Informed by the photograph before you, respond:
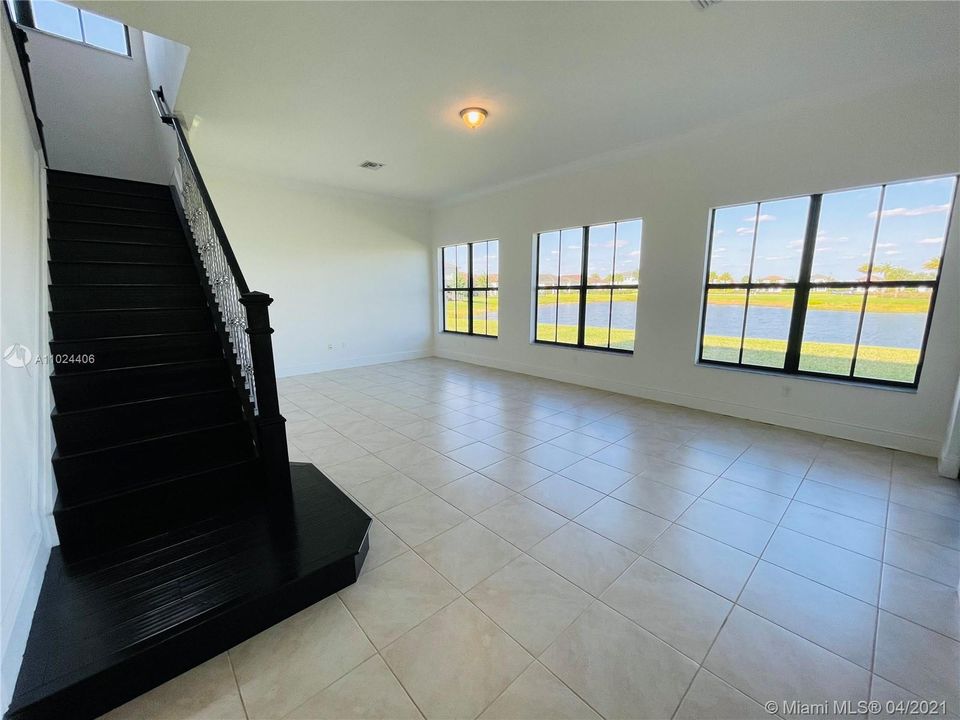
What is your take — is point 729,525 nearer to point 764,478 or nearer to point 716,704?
point 764,478

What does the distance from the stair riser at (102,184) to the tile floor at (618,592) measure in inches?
131

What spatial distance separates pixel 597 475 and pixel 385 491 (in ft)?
5.26

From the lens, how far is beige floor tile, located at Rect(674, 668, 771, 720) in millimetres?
1324

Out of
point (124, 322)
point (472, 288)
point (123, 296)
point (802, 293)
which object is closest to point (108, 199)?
point (123, 296)

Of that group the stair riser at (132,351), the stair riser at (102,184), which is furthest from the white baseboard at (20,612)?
the stair riser at (102,184)

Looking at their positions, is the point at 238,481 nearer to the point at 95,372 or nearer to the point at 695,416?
the point at 95,372

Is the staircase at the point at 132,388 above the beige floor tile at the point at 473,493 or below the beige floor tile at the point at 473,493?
above

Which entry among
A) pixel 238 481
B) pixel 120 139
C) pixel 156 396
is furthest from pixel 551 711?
pixel 120 139

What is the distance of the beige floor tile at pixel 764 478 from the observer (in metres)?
2.77

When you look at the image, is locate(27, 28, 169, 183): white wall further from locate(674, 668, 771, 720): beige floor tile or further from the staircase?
locate(674, 668, 771, 720): beige floor tile

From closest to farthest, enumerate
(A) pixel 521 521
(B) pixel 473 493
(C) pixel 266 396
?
(C) pixel 266 396 < (A) pixel 521 521 < (B) pixel 473 493

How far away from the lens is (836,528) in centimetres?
233

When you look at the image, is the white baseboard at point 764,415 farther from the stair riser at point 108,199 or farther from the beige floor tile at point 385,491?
the stair riser at point 108,199

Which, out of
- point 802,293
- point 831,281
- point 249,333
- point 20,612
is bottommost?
point 20,612
